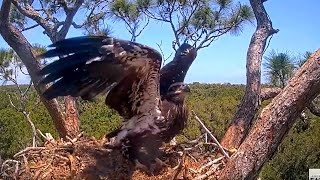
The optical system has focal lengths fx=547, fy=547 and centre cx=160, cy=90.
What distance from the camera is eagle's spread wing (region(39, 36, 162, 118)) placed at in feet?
9.67

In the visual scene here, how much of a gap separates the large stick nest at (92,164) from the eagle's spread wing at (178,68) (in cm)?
44

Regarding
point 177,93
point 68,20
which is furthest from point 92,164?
point 68,20

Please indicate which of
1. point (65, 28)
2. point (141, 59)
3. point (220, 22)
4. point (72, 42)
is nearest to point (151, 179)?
point (141, 59)

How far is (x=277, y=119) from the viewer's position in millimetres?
2373

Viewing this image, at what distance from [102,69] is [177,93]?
50 cm

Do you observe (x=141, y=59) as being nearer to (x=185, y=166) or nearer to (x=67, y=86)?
(x=67, y=86)

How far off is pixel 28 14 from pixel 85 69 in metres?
2.01

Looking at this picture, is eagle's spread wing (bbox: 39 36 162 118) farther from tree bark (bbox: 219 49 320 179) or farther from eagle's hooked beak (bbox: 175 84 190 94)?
tree bark (bbox: 219 49 320 179)

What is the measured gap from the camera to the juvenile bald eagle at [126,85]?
2955 mm

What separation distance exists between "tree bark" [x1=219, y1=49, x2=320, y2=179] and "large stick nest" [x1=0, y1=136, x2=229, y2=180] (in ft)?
1.58

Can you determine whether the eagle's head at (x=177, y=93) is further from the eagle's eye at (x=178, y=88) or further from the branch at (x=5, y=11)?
the branch at (x=5, y=11)

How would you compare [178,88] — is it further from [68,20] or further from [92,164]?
[68,20]

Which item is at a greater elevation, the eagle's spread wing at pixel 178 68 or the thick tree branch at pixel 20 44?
the thick tree branch at pixel 20 44

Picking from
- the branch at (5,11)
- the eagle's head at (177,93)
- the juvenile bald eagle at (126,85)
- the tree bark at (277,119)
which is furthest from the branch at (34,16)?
the tree bark at (277,119)
